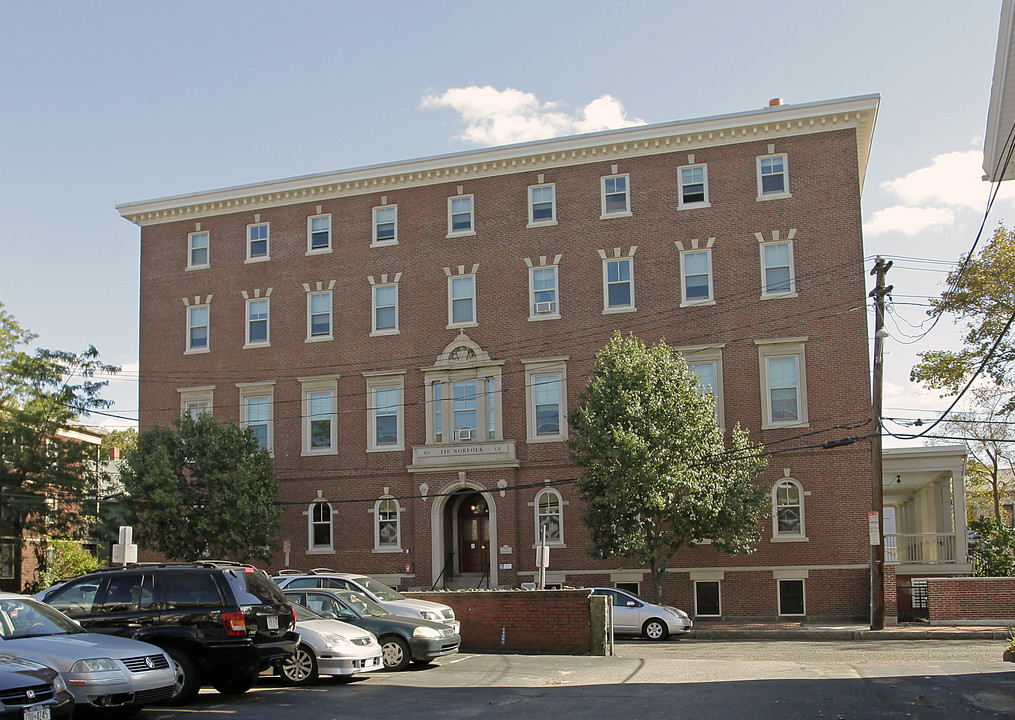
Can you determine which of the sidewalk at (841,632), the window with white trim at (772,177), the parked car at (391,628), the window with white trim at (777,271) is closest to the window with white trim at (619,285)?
the window with white trim at (777,271)

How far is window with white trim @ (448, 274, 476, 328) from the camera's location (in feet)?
121

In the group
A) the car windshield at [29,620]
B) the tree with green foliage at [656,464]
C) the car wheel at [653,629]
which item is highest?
the tree with green foliage at [656,464]

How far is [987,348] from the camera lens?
30.2 m

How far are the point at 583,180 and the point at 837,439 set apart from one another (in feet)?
40.2

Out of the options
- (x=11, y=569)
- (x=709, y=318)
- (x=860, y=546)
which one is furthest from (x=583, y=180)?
(x=11, y=569)

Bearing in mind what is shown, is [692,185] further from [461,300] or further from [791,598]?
[791,598]

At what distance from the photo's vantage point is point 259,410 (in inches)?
1545

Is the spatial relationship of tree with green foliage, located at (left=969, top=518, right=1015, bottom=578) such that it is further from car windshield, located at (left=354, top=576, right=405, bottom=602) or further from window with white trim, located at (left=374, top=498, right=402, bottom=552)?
car windshield, located at (left=354, top=576, right=405, bottom=602)

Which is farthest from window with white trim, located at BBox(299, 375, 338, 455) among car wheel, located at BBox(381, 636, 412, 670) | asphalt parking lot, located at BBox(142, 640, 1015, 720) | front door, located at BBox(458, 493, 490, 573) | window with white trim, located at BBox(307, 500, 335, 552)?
car wheel, located at BBox(381, 636, 412, 670)

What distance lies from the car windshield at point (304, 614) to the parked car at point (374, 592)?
6.93 ft

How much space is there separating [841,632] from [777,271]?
11.8m

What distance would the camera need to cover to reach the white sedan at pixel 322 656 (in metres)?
16.0

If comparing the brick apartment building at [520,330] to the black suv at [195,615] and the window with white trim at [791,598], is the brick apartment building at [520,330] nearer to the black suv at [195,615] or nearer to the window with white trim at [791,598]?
the window with white trim at [791,598]

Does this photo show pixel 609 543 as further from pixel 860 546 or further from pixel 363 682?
pixel 363 682
